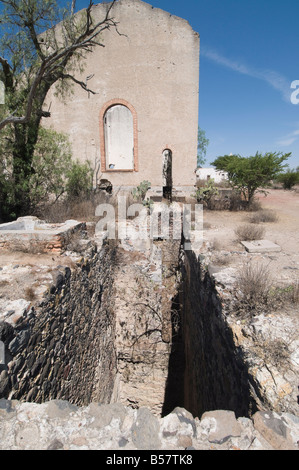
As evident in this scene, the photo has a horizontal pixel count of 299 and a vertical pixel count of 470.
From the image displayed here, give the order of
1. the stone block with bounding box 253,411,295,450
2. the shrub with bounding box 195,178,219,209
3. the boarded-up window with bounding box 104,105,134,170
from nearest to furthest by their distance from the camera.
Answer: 1. the stone block with bounding box 253,411,295,450
2. the boarded-up window with bounding box 104,105,134,170
3. the shrub with bounding box 195,178,219,209

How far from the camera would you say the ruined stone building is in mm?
8906

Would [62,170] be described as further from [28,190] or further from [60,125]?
[60,125]

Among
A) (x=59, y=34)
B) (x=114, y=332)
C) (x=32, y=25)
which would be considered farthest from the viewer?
(x=59, y=34)

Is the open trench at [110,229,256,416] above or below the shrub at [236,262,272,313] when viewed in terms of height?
below

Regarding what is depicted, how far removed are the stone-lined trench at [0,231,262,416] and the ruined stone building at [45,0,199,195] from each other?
4901mm

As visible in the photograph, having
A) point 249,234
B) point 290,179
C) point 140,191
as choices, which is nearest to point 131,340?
point 249,234

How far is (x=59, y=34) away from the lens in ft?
28.8

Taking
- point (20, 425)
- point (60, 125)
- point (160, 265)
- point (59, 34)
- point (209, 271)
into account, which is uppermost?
point (59, 34)

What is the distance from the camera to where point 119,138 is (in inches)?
379

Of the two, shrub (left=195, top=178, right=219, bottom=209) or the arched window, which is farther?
the arched window

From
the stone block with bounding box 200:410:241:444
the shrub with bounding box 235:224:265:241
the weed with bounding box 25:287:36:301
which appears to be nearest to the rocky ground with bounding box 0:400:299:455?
the stone block with bounding box 200:410:241:444

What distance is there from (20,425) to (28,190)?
21.9 feet

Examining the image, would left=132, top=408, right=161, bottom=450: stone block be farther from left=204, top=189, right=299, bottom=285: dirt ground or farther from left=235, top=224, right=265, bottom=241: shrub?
left=235, top=224, right=265, bottom=241: shrub

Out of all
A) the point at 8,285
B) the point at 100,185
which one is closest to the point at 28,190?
the point at 100,185
